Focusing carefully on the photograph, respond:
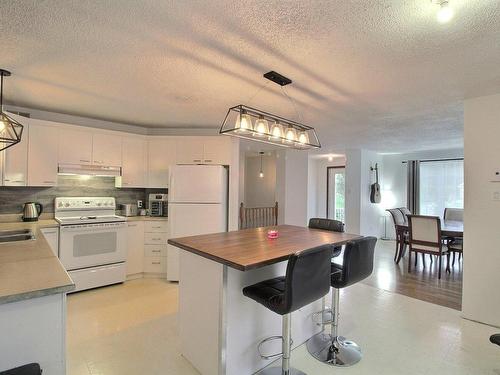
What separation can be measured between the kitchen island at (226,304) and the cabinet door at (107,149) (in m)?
2.43

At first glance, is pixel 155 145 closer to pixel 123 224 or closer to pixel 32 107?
pixel 123 224

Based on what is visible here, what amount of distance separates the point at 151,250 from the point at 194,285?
2.34 metres

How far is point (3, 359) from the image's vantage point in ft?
4.06

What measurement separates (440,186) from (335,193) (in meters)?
2.75

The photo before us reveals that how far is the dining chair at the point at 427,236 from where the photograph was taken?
444cm

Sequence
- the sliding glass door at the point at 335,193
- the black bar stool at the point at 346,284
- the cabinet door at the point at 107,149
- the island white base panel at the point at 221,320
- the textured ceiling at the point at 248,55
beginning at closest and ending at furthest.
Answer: the textured ceiling at the point at 248,55, the island white base panel at the point at 221,320, the black bar stool at the point at 346,284, the cabinet door at the point at 107,149, the sliding glass door at the point at 335,193

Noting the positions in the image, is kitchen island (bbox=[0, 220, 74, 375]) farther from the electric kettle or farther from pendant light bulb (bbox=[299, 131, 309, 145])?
the electric kettle

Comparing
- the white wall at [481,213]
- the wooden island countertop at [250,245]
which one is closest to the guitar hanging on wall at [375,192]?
the white wall at [481,213]

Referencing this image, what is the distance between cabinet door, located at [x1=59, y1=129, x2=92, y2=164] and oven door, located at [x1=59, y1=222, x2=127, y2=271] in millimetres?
924

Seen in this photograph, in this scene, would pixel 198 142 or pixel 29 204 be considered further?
pixel 198 142

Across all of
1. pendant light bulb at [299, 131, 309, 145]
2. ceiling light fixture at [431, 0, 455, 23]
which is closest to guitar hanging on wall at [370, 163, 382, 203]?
pendant light bulb at [299, 131, 309, 145]

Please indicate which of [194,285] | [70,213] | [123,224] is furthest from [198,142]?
[194,285]

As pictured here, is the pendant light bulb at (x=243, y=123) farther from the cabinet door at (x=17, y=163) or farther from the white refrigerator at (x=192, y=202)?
the cabinet door at (x=17, y=163)

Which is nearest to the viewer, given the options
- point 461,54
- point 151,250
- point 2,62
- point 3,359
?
point 3,359
